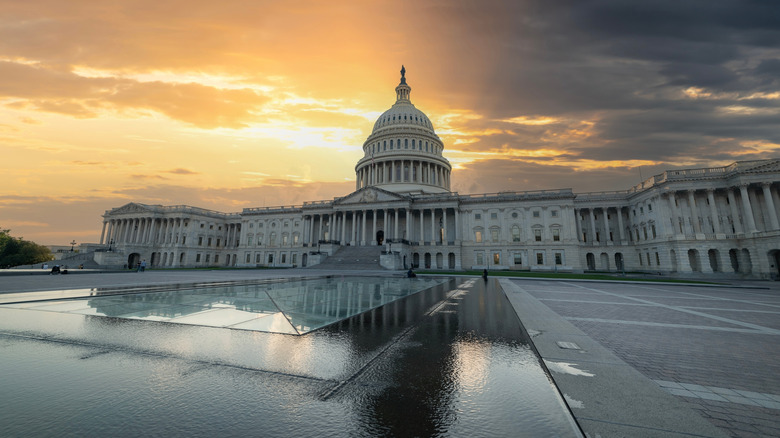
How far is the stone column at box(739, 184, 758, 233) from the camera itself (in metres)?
41.6

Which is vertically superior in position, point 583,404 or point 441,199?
point 441,199

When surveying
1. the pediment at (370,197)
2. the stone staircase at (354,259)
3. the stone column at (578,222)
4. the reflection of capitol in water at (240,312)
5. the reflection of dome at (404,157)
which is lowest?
the reflection of capitol in water at (240,312)

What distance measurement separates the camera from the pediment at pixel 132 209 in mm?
80000

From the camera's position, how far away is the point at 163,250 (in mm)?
78812

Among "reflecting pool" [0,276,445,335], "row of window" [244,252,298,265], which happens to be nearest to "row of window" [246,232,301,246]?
"row of window" [244,252,298,265]

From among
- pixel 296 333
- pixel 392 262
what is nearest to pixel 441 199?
pixel 392 262

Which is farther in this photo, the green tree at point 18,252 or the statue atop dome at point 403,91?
the statue atop dome at point 403,91

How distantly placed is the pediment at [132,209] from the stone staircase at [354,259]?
2333 inches

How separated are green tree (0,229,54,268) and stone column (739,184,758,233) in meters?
131

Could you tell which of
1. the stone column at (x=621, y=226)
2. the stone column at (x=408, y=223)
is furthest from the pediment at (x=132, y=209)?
the stone column at (x=621, y=226)

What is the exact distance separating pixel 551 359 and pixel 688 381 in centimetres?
197

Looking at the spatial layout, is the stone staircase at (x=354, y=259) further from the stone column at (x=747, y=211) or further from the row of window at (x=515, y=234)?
the stone column at (x=747, y=211)

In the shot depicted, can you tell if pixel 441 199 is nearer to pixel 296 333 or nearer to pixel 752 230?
pixel 752 230

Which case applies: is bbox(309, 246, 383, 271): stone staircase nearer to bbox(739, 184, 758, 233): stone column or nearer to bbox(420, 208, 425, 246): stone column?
bbox(420, 208, 425, 246): stone column
